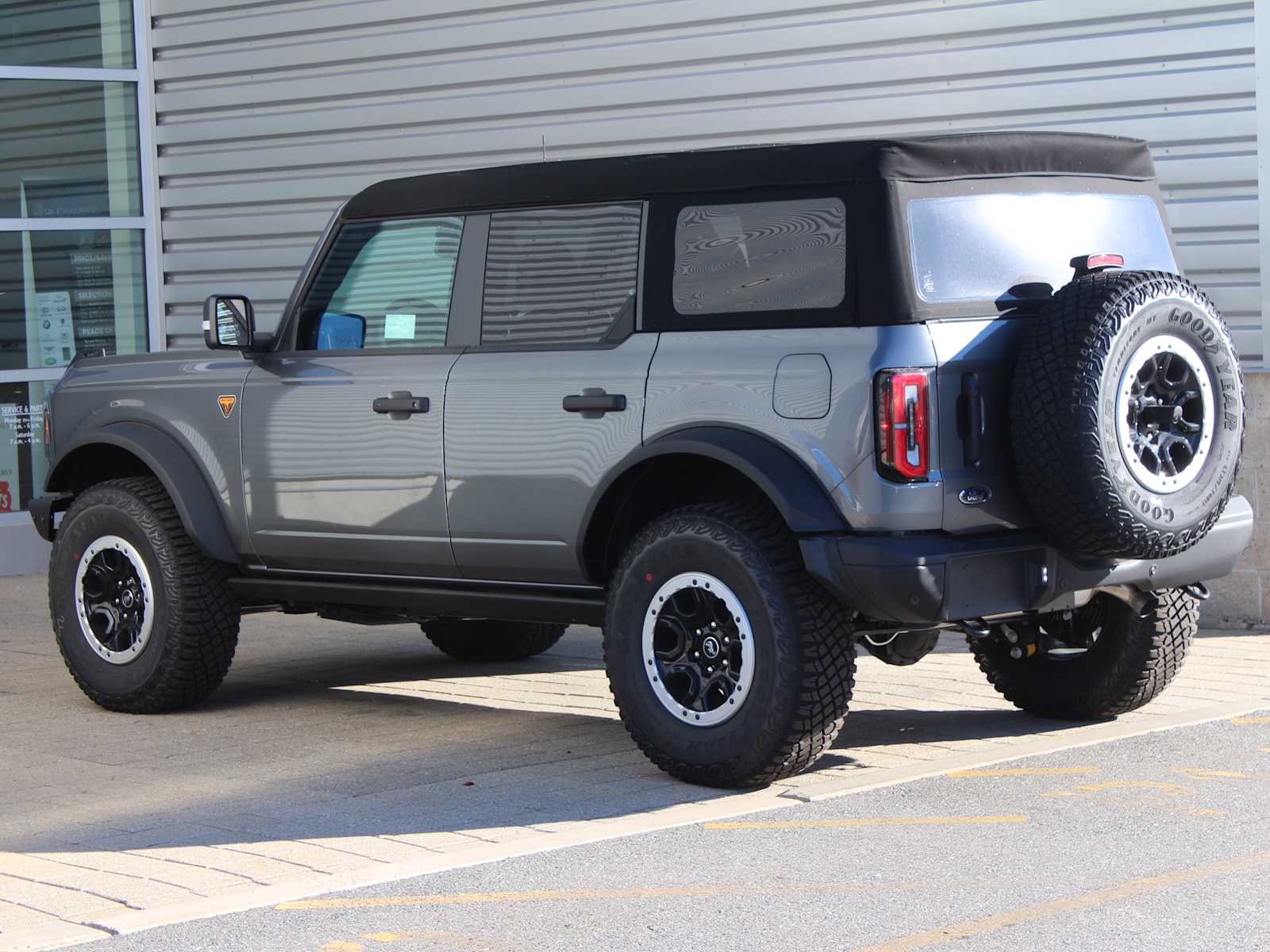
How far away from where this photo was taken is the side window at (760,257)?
5.94m

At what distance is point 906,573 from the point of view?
18.4 feet

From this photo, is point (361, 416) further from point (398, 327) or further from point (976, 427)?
point (976, 427)

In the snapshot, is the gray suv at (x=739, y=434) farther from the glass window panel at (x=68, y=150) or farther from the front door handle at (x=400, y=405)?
the glass window panel at (x=68, y=150)

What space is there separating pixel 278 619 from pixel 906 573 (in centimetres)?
596

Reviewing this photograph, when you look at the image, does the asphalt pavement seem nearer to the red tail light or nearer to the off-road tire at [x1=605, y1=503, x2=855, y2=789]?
the off-road tire at [x1=605, y1=503, x2=855, y2=789]

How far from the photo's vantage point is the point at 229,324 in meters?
7.33

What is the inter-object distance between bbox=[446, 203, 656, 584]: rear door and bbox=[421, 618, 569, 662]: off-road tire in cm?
207

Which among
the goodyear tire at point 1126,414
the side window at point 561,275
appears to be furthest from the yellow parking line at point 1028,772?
the side window at point 561,275

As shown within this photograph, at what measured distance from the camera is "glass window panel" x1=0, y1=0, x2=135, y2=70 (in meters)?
13.1

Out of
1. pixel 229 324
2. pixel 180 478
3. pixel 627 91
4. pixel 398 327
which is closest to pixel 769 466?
pixel 398 327

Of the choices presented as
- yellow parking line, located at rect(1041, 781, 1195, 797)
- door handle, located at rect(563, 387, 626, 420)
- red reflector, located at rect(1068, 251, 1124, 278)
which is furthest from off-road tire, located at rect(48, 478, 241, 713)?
red reflector, located at rect(1068, 251, 1124, 278)

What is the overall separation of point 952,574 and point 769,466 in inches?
25.0

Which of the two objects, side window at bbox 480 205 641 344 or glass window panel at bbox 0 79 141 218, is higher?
glass window panel at bbox 0 79 141 218

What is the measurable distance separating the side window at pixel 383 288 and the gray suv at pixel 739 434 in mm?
13
